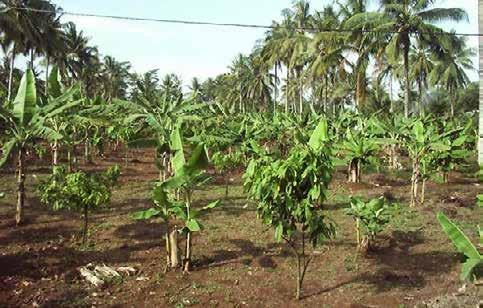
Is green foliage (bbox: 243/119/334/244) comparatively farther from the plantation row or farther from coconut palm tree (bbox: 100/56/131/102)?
coconut palm tree (bbox: 100/56/131/102)

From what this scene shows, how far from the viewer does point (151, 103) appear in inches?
674

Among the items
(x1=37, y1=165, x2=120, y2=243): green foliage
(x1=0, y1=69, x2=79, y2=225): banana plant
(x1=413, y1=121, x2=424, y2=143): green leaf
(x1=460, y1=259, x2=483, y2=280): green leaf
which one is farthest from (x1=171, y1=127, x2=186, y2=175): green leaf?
(x1=413, y1=121, x2=424, y2=143): green leaf

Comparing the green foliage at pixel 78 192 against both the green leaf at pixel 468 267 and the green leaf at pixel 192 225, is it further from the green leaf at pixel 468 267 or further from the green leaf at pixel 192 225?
the green leaf at pixel 468 267

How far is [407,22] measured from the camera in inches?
934

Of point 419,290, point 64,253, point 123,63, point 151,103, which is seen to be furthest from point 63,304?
point 123,63

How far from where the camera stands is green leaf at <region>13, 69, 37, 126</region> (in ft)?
37.3

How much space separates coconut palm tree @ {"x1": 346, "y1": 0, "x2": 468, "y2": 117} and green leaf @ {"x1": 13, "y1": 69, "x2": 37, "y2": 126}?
16.7 meters

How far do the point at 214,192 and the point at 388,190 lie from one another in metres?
6.48

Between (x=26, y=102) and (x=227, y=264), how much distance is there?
594cm

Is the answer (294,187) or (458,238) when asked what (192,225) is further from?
(458,238)

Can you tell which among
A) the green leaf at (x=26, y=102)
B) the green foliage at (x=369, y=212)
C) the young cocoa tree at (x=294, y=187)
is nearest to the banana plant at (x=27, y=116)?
the green leaf at (x=26, y=102)

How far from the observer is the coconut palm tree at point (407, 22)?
23.4m

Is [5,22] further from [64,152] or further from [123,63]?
[123,63]

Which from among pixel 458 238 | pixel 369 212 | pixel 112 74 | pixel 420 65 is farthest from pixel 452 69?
pixel 112 74
